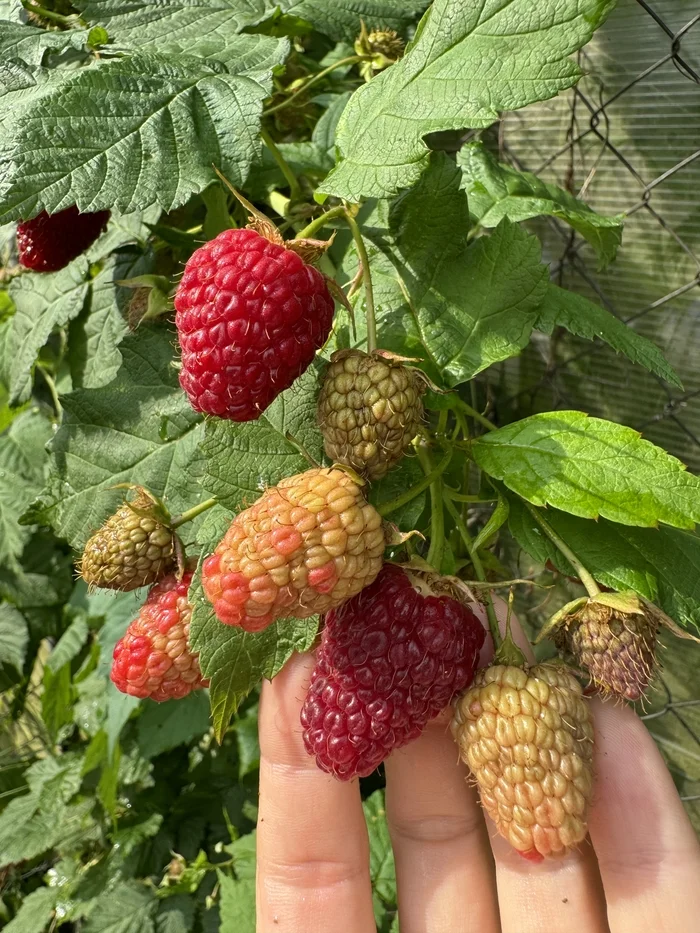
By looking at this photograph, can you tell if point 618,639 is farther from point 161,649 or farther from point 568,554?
point 161,649

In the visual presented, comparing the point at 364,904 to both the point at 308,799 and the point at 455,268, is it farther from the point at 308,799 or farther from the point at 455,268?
the point at 455,268

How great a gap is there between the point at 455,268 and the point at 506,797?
566mm

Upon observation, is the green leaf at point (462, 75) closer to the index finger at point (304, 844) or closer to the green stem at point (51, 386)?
the index finger at point (304, 844)

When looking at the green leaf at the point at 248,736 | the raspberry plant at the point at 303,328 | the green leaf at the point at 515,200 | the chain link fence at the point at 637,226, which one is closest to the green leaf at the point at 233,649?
the raspberry plant at the point at 303,328

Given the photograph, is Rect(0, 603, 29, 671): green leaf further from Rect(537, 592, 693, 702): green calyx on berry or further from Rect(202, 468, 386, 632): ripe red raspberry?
Rect(537, 592, 693, 702): green calyx on berry

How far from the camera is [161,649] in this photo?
0.81 m

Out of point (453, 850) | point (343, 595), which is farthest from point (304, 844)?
point (343, 595)

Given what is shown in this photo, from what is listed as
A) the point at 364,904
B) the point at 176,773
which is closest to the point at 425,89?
the point at 364,904

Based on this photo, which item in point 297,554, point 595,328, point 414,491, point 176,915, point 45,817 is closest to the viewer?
Result: point 297,554

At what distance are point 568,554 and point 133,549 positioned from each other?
1.54 ft

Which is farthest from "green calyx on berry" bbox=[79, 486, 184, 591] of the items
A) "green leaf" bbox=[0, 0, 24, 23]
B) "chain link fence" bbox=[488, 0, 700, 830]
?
"chain link fence" bbox=[488, 0, 700, 830]

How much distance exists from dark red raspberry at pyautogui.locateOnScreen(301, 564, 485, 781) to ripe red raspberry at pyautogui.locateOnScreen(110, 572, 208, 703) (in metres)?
0.17

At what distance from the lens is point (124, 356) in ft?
3.11

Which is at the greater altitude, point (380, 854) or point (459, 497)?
point (459, 497)
